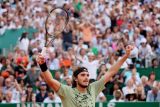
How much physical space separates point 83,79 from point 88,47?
12746mm

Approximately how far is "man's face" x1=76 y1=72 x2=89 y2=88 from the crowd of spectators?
319 inches

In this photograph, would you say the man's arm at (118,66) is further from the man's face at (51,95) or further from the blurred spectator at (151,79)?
the blurred spectator at (151,79)

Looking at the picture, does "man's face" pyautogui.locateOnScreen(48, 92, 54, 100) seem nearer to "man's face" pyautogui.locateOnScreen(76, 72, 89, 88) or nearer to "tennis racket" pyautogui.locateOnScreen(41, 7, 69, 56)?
"tennis racket" pyautogui.locateOnScreen(41, 7, 69, 56)

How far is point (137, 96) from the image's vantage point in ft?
60.7

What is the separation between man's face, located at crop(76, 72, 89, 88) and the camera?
9.76m

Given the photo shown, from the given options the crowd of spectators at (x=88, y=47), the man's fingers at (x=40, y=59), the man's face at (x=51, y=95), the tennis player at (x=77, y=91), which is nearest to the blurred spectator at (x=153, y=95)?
the crowd of spectators at (x=88, y=47)

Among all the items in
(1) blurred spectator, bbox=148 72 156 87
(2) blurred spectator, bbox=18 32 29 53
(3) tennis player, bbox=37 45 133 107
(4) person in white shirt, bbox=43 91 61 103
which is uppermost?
(2) blurred spectator, bbox=18 32 29 53

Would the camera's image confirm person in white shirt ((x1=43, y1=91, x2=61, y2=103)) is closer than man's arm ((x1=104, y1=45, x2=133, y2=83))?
No

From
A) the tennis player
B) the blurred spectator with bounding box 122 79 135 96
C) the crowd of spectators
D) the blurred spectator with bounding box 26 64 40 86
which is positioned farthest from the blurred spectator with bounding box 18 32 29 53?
the tennis player

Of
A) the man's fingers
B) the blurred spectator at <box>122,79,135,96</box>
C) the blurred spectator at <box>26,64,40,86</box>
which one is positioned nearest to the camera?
the man's fingers

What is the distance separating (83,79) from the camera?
977 cm

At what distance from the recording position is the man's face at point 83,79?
9758 millimetres

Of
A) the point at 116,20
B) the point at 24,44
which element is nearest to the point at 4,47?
the point at 24,44

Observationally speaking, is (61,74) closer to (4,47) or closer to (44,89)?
(44,89)
